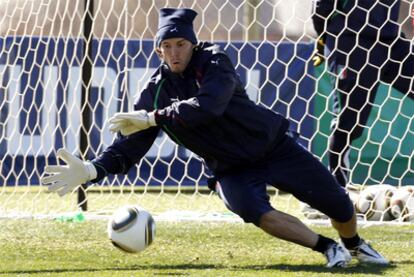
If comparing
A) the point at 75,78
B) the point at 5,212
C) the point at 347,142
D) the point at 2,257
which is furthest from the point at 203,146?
the point at 75,78

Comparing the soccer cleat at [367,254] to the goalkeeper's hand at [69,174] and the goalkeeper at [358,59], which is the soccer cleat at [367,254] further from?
the goalkeeper at [358,59]

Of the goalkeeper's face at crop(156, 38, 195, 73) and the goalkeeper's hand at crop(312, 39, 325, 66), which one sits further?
the goalkeeper's hand at crop(312, 39, 325, 66)

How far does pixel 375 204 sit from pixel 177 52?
291cm

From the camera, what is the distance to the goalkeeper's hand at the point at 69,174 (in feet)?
19.4

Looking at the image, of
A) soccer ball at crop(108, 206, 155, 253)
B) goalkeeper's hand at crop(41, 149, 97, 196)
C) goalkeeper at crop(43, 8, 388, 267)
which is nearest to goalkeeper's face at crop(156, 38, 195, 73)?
goalkeeper at crop(43, 8, 388, 267)

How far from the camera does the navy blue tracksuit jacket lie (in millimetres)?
5895

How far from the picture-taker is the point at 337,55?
8.29 metres

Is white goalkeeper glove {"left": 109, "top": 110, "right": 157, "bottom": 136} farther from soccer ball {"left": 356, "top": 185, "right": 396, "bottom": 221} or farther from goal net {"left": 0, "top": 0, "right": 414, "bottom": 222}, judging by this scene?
goal net {"left": 0, "top": 0, "right": 414, "bottom": 222}

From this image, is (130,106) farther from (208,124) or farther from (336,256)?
(336,256)

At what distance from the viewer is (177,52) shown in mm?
5930

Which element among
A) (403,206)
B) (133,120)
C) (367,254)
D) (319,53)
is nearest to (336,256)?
(367,254)

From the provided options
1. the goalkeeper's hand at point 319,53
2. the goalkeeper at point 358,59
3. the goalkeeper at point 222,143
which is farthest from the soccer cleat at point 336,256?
the goalkeeper's hand at point 319,53

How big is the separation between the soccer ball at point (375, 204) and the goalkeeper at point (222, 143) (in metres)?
2.15

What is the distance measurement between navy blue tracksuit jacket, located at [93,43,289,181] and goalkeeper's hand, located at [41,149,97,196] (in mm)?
69
